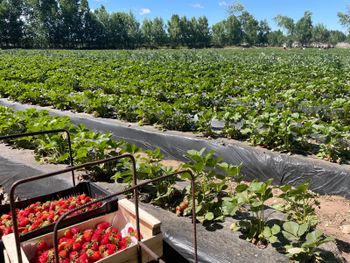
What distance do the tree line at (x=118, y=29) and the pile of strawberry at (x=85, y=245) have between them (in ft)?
238

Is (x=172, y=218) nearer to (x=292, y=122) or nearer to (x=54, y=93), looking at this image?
(x=292, y=122)

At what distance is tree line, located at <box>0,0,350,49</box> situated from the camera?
231ft

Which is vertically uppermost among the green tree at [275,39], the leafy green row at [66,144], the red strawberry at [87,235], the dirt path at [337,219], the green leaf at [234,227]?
the green tree at [275,39]

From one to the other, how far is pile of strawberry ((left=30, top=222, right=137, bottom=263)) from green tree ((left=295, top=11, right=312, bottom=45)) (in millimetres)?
112503

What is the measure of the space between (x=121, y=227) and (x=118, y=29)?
84035 mm

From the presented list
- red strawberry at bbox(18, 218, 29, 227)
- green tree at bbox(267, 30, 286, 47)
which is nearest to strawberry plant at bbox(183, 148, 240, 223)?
red strawberry at bbox(18, 218, 29, 227)

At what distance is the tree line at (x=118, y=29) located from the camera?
70438 millimetres

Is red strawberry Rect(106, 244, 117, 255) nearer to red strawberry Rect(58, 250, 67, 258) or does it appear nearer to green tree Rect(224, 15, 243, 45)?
red strawberry Rect(58, 250, 67, 258)

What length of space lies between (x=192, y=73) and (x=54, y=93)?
6273mm

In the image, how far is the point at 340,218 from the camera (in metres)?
4.01

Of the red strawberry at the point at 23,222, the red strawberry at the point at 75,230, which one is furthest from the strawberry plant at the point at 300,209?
the red strawberry at the point at 23,222

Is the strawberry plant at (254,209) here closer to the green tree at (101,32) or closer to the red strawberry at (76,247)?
the red strawberry at (76,247)

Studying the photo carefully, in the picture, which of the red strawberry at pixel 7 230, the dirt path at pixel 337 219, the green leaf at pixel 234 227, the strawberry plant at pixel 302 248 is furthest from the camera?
the dirt path at pixel 337 219

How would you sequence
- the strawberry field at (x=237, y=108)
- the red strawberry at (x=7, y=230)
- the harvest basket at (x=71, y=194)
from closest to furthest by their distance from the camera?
the harvest basket at (x=71, y=194) → the red strawberry at (x=7, y=230) → the strawberry field at (x=237, y=108)
